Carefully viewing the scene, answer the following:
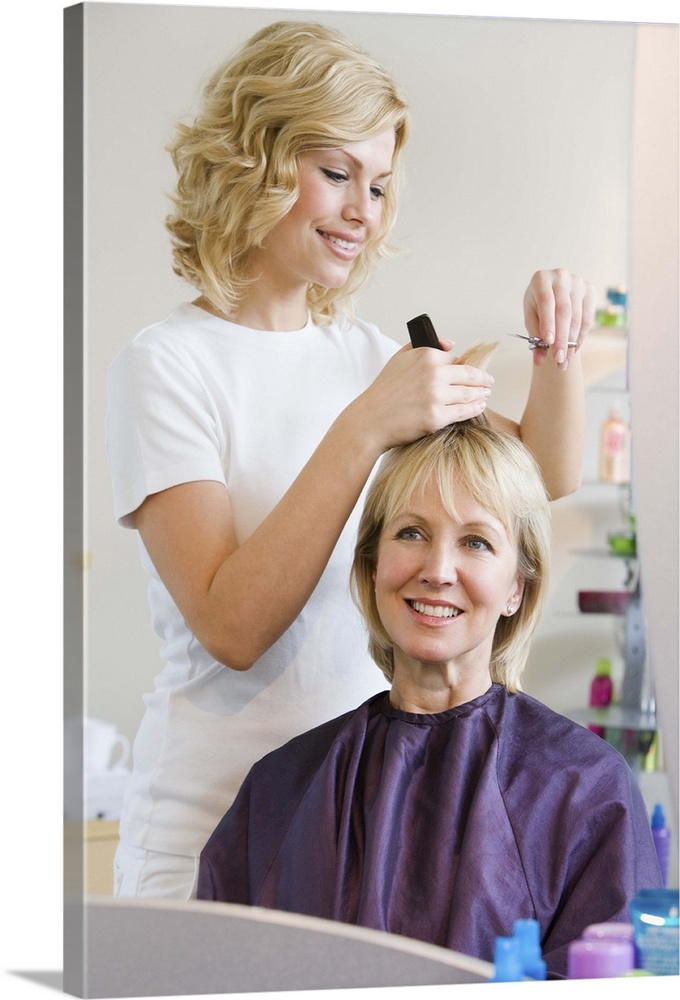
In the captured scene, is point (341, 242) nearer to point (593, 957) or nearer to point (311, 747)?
point (311, 747)

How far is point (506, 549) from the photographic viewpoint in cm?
218

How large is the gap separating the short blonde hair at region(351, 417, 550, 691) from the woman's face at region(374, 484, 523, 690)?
18 millimetres

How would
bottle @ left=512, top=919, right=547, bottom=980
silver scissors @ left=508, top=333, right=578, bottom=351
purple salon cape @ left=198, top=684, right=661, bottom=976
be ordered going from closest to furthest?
bottle @ left=512, top=919, right=547, bottom=980 < purple salon cape @ left=198, top=684, right=661, bottom=976 < silver scissors @ left=508, top=333, right=578, bottom=351

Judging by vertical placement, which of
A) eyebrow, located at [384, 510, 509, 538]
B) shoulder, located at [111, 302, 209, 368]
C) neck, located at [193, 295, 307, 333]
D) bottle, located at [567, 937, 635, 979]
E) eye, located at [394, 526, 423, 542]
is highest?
neck, located at [193, 295, 307, 333]

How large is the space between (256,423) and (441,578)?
39 cm

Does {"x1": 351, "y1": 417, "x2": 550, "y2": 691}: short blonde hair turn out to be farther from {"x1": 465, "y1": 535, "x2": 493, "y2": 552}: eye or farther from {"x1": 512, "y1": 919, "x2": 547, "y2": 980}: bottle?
{"x1": 512, "y1": 919, "x2": 547, "y2": 980}: bottle

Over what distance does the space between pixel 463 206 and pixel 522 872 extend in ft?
3.57

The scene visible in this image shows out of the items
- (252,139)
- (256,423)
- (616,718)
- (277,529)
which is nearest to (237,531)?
(277,529)

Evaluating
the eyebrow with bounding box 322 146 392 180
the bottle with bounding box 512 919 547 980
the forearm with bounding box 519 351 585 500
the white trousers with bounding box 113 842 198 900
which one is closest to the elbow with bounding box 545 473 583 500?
the forearm with bounding box 519 351 585 500

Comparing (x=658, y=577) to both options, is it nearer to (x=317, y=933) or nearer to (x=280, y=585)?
(x=280, y=585)

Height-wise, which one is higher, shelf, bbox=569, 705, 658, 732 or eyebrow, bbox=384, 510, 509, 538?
eyebrow, bbox=384, 510, 509, 538

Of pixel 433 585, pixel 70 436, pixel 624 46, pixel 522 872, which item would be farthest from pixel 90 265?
pixel 522 872

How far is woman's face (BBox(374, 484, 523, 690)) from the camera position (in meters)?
2.13

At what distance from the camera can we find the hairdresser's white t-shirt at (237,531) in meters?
2.13
